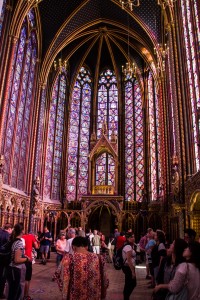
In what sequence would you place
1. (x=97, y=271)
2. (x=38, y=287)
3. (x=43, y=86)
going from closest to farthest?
(x=97, y=271)
(x=38, y=287)
(x=43, y=86)

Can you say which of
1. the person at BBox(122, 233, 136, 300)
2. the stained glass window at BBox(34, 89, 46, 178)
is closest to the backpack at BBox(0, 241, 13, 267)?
the person at BBox(122, 233, 136, 300)

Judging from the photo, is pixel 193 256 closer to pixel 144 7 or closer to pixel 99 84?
pixel 144 7

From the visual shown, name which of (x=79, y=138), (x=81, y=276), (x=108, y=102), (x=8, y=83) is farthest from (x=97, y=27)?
(x=81, y=276)

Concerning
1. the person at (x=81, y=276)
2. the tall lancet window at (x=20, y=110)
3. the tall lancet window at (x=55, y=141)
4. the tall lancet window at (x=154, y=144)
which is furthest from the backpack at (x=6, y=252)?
the tall lancet window at (x=154, y=144)

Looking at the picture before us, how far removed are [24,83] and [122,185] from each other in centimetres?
1196

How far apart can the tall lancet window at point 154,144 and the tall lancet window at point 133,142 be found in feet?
3.82

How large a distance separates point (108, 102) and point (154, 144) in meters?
7.22

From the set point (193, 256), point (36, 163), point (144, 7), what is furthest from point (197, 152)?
point (144, 7)

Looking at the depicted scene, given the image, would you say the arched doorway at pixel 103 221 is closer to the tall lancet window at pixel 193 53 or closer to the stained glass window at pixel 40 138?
the stained glass window at pixel 40 138

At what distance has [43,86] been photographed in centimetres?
2334

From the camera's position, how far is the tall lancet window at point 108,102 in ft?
93.5

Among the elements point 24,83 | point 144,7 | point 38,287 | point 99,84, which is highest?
point 144,7

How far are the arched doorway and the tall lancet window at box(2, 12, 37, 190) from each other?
7.29 metres

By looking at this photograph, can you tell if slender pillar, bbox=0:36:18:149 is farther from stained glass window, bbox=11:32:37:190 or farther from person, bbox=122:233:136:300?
person, bbox=122:233:136:300
